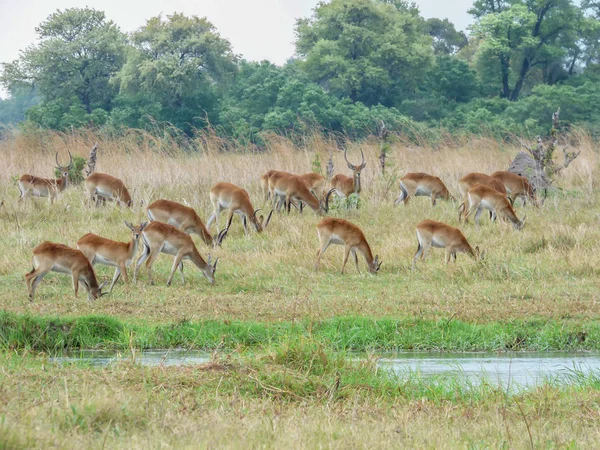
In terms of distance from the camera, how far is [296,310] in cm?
869

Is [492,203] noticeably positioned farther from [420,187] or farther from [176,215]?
[176,215]

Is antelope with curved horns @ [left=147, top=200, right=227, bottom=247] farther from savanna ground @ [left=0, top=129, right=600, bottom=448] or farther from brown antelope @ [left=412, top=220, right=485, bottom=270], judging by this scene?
brown antelope @ [left=412, top=220, right=485, bottom=270]

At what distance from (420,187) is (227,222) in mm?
3746

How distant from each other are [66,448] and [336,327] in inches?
173

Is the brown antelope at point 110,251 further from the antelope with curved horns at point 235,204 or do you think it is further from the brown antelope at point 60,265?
the antelope with curved horns at point 235,204

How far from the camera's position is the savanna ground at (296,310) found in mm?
4414

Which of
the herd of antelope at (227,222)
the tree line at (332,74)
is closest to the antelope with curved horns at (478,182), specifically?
the herd of antelope at (227,222)

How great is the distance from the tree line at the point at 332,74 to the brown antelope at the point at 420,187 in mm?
17433

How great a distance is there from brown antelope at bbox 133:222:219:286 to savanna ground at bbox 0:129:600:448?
244mm

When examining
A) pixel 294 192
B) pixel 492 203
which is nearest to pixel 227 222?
pixel 294 192

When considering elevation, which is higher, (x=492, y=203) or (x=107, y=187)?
(x=107, y=187)

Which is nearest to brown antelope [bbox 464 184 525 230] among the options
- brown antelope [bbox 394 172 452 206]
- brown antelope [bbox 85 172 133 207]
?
brown antelope [bbox 394 172 452 206]

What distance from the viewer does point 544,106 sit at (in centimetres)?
3891

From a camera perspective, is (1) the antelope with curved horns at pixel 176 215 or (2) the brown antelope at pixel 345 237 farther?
(1) the antelope with curved horns at pixel 176 215
